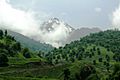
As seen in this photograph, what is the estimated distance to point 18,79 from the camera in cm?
18100

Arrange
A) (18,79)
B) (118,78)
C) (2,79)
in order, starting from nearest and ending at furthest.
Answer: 1. (2,79)
2. (18,79)
3. (118,78)

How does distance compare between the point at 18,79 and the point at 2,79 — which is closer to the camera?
the point at 2,79

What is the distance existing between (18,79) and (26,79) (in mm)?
5994

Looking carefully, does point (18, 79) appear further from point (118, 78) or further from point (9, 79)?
point (118, 78)

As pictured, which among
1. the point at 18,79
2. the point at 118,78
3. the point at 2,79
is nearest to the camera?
the point at 2,79

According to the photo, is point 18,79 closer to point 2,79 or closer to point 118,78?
point 2,79

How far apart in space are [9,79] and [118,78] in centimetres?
6518

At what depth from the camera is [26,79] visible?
186 metres

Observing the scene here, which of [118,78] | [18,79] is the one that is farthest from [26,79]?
[118,78]

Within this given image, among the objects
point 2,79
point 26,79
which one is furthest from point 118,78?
point 2,79

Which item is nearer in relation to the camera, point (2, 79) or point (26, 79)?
point (2, 79)

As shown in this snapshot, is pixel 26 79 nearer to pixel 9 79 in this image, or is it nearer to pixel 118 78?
pixel 9 79

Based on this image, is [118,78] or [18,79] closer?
[18,79]

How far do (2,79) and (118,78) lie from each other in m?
69.8
